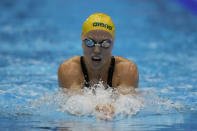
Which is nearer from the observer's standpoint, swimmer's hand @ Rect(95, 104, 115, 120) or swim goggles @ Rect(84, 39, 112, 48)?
swimmer's hand @ Rect(95, 104, 115, 120)

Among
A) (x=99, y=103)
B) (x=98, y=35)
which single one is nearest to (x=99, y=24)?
(x=98, y=35)

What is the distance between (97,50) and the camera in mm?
3818

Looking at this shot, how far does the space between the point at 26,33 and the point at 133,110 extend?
7.58 meters

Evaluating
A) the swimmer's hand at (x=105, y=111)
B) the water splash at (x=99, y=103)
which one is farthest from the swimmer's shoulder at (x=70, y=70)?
the swimmer's hand at (x=105, y=111)

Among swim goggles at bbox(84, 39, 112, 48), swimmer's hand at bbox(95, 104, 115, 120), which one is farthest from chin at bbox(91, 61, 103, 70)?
swimmer's hand at bbox(95, 104, 115, 120)

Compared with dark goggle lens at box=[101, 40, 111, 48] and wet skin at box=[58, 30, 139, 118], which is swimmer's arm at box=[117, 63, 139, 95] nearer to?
wet skin at box=[58, 30, 139, 118]

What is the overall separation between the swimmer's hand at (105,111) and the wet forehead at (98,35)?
72 cm

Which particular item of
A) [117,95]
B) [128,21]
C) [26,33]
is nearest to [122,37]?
[128,21]

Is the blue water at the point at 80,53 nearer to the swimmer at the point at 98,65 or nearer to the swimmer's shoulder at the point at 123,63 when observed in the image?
the swimmer at the point at 98,65

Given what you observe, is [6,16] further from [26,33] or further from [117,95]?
[117,95]

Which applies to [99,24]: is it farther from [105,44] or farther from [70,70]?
[70,70]

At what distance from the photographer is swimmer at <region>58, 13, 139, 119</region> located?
3.89 m

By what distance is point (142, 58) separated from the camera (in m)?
8.37

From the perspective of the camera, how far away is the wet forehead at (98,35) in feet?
12.8
